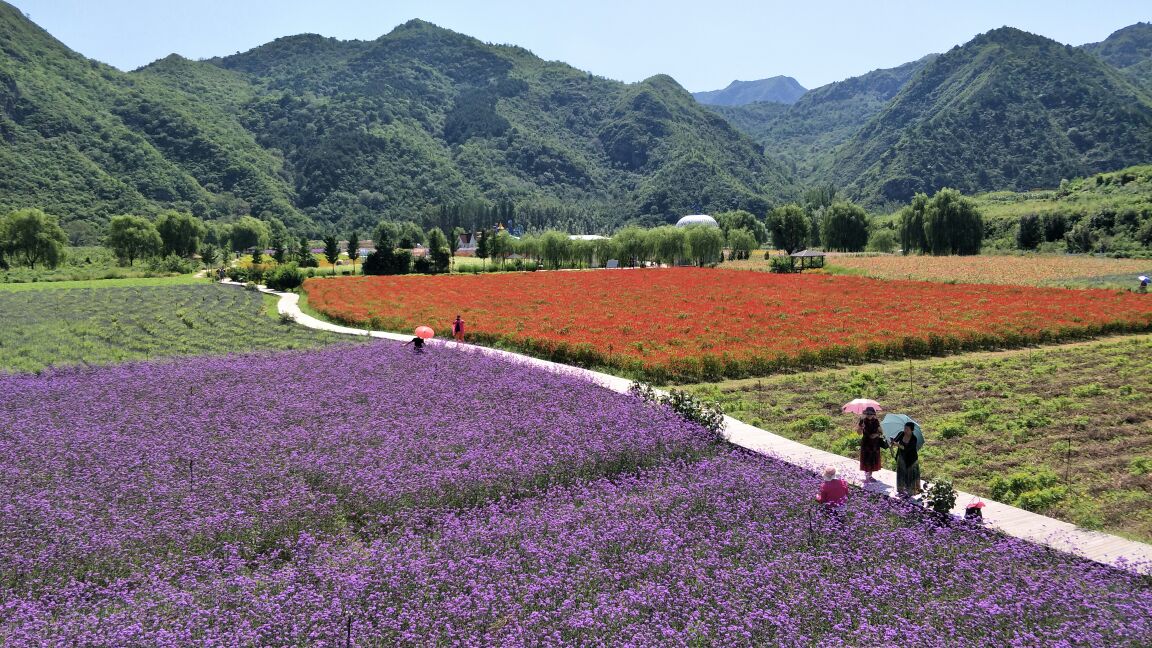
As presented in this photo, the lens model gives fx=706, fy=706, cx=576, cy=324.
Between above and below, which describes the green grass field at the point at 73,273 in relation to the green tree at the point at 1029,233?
below

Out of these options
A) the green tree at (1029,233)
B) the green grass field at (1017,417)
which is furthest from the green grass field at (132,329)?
the green tree at (1029,233)

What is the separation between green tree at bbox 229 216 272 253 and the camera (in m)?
131

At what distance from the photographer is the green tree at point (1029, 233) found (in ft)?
305

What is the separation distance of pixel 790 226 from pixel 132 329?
314ft

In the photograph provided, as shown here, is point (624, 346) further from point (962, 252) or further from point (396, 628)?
point (962, 252)

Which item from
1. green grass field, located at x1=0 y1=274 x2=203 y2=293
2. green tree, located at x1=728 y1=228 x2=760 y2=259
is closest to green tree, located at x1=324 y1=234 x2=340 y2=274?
green grass field, located at x1=0 y1=274 x2=203 y2=293

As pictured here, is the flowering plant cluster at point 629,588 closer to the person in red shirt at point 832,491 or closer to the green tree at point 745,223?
the person in red shirt at point 832,491

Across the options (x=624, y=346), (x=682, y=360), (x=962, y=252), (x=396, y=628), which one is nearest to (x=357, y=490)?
(x=396, y=628)

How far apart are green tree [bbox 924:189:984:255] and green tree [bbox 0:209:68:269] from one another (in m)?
106

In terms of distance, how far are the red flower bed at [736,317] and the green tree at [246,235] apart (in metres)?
96.6

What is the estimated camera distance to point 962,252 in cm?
8906

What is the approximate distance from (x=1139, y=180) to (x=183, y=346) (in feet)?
479

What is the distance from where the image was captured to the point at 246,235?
433ft

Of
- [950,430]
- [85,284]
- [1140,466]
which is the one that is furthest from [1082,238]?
[85,284]
